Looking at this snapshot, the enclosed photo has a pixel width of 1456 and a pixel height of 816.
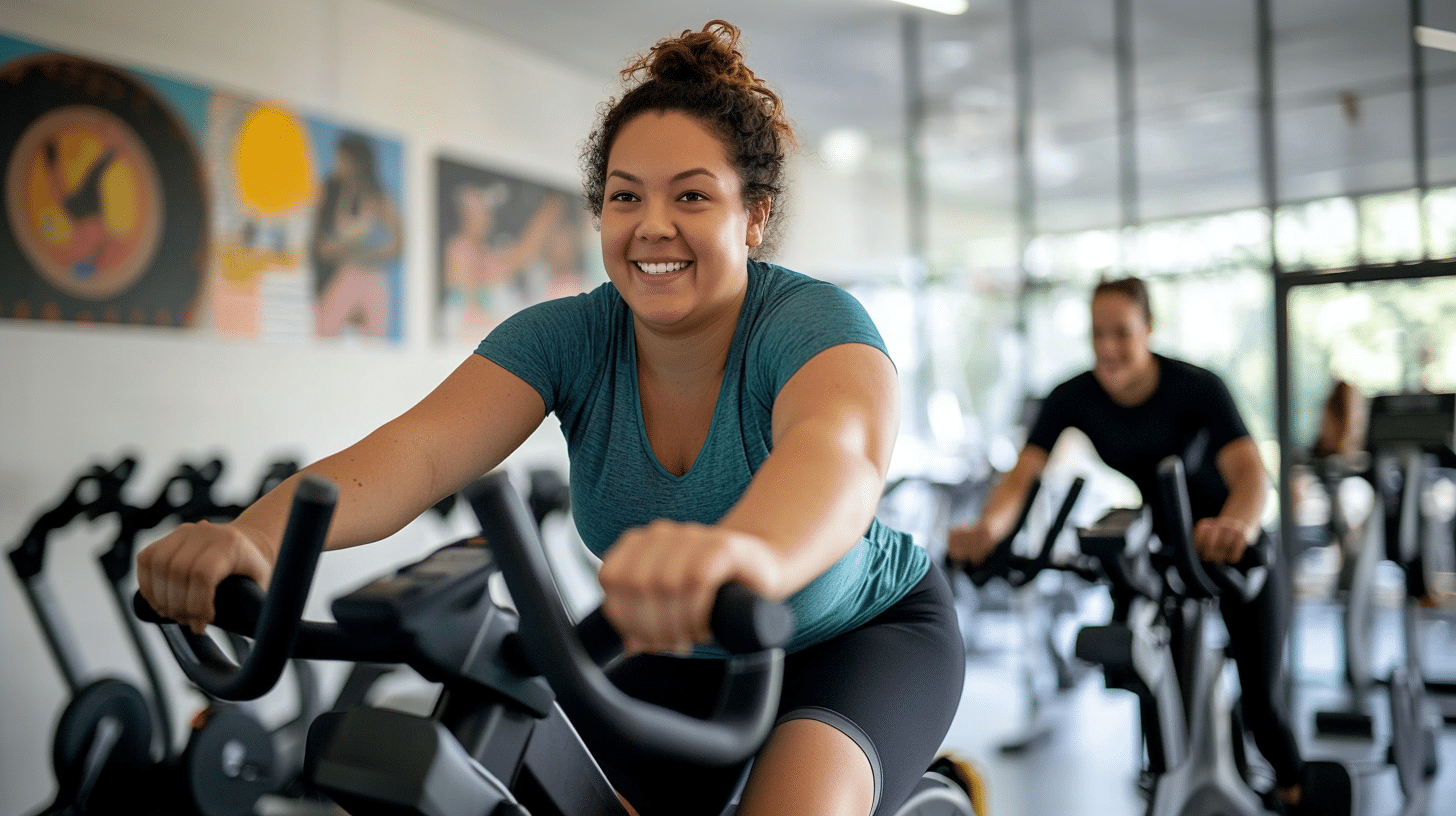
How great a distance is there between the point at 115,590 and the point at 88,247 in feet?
5.13

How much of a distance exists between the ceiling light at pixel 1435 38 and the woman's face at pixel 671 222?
5.41 metres

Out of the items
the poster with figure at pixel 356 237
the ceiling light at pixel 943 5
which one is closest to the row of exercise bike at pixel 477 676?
the poster with figure at pixel 356 237

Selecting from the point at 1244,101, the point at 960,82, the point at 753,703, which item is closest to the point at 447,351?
the point at 960,82

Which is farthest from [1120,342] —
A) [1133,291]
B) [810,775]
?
[810,775]

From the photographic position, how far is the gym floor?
3447mm

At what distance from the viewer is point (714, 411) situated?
3.92ft

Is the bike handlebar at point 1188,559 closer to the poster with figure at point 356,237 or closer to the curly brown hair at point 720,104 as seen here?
the curly brown hair at point 720,104

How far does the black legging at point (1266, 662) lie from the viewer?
278 centimetres

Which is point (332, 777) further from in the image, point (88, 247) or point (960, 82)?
point (960, 82)

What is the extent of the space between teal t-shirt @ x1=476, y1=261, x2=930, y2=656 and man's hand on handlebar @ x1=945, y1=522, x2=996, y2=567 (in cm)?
127

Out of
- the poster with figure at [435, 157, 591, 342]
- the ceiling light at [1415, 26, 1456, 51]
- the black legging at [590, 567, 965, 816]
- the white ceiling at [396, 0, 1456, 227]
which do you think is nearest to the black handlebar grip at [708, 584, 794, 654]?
the black legging at [590, 567, 965, 816]

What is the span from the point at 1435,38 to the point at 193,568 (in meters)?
6.08

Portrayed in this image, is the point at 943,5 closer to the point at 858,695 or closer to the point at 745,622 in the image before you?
the point at 858,695

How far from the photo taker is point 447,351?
220 inches
